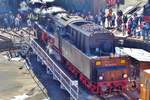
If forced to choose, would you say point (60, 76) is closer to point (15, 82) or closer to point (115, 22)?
point (15, 82)

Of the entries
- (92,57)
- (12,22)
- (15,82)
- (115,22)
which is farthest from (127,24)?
(92,57)

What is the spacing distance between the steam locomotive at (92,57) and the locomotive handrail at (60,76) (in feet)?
3.02

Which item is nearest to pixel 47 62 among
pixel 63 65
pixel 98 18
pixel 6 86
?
pixel 63 65

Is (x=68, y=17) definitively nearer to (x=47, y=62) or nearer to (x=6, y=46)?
(x=47, y=62)

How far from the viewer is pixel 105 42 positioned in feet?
79.7

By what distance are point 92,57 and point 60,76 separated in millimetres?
3287

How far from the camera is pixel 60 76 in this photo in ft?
82.7

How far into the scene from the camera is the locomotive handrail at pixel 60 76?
2220 cm

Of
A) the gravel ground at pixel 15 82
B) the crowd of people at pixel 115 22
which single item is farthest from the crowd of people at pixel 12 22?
the gravel ground at pixel 15 82

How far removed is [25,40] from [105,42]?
13.9 metres

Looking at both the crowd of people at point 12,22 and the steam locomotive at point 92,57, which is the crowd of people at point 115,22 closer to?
the crowd of people at point 12,22

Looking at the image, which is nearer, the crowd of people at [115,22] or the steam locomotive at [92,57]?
the steam locomotive at [92,57]

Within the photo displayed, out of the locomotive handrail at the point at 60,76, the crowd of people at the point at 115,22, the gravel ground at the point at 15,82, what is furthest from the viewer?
the crowd of people at the point at 115,22

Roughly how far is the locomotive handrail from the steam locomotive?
3.02 feet
